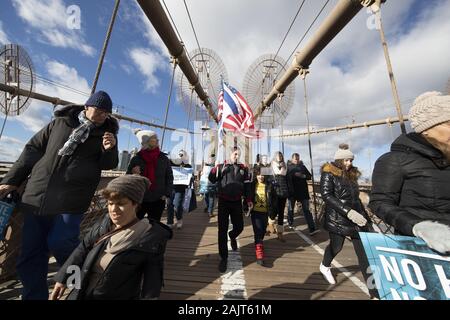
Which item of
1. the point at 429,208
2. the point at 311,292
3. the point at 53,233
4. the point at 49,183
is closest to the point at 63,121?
Answer: the point at 49,183

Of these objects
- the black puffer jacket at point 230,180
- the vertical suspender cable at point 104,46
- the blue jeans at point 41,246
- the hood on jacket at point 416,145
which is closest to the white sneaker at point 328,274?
the black puffer jacket at point 230,180

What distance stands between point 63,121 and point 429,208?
317 cm

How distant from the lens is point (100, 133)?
2.16 m

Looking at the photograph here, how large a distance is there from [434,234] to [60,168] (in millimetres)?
2777

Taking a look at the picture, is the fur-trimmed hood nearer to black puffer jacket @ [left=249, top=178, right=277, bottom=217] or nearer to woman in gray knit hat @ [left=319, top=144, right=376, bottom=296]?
woman in gray knit hat @ [left=319, top=144, right=376, bottom=296]

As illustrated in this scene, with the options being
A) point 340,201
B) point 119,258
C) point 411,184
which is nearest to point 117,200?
point 119,258

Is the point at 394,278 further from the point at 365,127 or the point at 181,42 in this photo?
the point at 365,127

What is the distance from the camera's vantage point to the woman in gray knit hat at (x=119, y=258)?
1.43m

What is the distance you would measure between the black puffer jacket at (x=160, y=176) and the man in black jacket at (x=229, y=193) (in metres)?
0.74

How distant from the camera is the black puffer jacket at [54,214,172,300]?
1416mm

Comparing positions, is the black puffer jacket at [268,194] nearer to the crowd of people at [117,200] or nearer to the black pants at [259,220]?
the black pants at [259,220]
